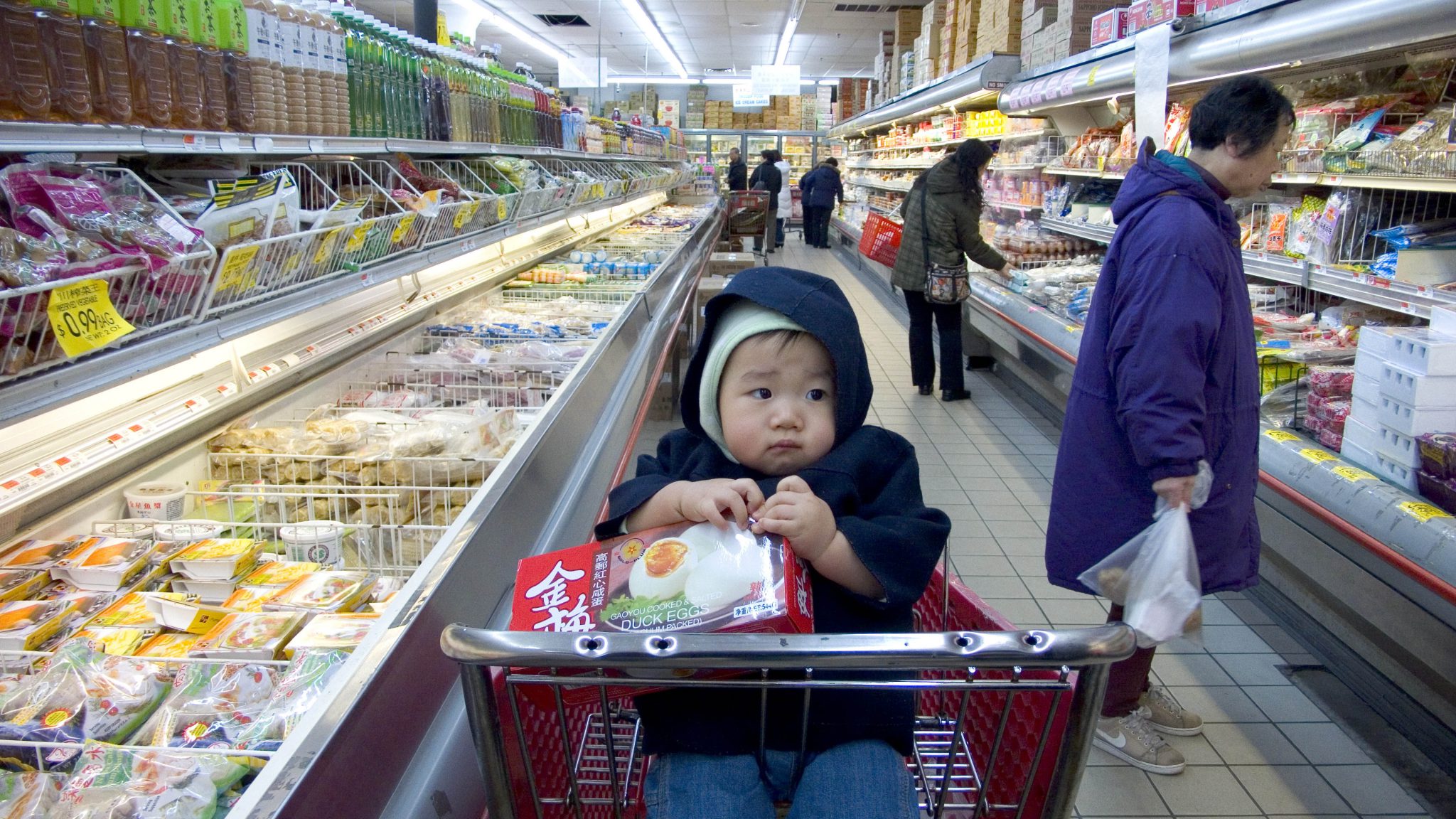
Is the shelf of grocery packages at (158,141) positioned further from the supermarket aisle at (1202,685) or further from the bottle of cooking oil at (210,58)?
the supermarket aisle at (1202,685)

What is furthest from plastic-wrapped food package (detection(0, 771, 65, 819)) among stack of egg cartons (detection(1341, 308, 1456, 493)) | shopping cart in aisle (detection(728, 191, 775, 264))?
shopping cart in aisle (detection(728, 191, 775, 264))

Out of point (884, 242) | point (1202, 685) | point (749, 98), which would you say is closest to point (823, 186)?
point (749, 98)

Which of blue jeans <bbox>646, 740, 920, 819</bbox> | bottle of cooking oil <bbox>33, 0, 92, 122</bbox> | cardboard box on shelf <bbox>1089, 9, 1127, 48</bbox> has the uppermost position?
cardboard box on shelf <bbox>1089, 9, 1127, 48</bbox>

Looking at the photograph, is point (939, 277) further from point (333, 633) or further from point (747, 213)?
point (747, 213)

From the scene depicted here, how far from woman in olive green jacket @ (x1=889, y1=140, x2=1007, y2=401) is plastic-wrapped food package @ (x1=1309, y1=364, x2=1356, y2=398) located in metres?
2.75

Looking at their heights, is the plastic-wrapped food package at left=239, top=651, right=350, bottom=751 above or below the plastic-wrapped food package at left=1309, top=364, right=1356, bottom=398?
below

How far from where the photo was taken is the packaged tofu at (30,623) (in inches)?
48.8

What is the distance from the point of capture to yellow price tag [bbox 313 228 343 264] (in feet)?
6.83

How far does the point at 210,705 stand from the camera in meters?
1.11

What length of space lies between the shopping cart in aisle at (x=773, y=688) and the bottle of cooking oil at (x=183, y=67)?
4.25 feet

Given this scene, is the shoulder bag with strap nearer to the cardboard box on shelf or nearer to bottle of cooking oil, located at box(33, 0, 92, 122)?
the cardboard box on shelf

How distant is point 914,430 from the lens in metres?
5.25

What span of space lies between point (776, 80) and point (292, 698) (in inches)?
657

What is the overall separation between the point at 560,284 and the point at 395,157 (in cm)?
115
